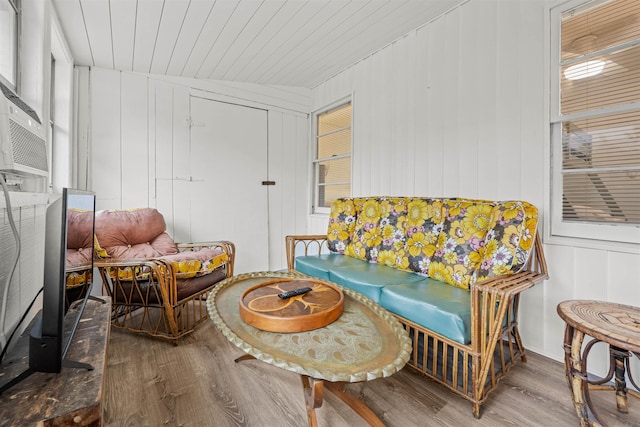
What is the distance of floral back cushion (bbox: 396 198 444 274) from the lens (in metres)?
2.14

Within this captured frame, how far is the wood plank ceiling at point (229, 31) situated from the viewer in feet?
6.97

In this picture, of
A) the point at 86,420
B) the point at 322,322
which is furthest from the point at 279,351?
the point at 86,420

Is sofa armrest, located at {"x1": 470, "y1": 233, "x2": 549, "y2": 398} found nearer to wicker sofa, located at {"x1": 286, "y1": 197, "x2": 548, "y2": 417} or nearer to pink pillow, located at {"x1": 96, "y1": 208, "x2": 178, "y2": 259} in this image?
wicker sofa, located at {"x1": 286, "y1": 197, "x2": 548, "y2": 417}

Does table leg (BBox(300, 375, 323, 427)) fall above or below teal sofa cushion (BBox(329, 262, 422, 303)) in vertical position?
below

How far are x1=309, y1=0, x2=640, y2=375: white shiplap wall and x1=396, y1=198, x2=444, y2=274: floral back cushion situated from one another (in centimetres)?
30

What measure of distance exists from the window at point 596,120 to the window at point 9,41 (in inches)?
121

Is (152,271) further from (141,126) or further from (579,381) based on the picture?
(579,381)

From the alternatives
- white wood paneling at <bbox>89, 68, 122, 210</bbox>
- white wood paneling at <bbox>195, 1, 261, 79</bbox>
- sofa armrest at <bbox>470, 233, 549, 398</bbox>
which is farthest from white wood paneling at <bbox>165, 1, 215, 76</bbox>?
sofa armrest at <bbox>470, 233, 549, 398</bbox>

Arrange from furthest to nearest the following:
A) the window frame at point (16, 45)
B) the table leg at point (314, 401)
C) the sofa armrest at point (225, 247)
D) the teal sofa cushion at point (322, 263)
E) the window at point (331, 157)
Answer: the window at point (331, 157), the sofa armrest at point (225, 247), the teal sofa cushion at point (322, 263), the window frame at point (16, 45), the table leg at point (314, 401)

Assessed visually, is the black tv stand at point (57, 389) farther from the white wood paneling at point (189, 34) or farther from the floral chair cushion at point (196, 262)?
the white wood paneling at point (189, 34)

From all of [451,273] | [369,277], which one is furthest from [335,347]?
[451,273]

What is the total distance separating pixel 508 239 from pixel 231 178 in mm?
2905

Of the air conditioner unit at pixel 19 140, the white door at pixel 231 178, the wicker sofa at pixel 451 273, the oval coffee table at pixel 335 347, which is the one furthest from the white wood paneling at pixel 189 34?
the oval coffee table at pixel 335 347

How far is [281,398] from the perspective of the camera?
1.49 m
